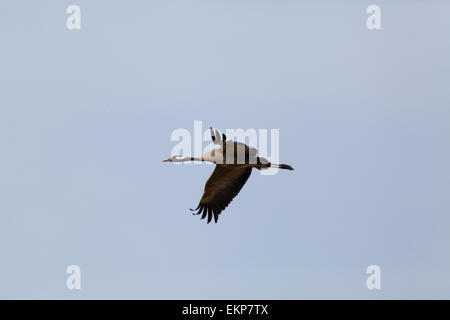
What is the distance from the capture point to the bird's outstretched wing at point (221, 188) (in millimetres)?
19047

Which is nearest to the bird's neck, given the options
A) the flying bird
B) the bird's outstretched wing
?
the flying bird

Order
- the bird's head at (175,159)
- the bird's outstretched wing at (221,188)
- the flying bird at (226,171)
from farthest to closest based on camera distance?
the bird's outstretched wing at (221,188) < the bird's head at (175,159) < the flying bird at (226,171)

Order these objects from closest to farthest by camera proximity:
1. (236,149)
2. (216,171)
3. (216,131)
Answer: (216,131)
(236,149)
(216,171)

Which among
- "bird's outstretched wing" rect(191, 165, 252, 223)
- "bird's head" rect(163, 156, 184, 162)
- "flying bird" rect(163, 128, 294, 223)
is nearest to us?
"flying bird" rect(163, 128, 294, 223)

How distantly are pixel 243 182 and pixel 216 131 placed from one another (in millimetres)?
3297

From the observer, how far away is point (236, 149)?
1730 centimetres

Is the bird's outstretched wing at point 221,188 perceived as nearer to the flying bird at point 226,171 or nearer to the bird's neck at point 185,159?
the flying bird at point 226,171

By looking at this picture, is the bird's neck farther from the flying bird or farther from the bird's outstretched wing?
the bird's outstretched wing

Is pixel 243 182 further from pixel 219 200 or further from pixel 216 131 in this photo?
pixel 216 131

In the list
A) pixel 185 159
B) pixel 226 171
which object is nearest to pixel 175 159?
pixel 185 159

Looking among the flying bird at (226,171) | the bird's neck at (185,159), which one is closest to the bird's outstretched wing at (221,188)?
the flying bird at (226,171)

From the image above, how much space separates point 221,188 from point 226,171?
60cm

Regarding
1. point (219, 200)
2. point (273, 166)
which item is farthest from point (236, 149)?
point (219, 200)

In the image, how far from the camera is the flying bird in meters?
17.5
